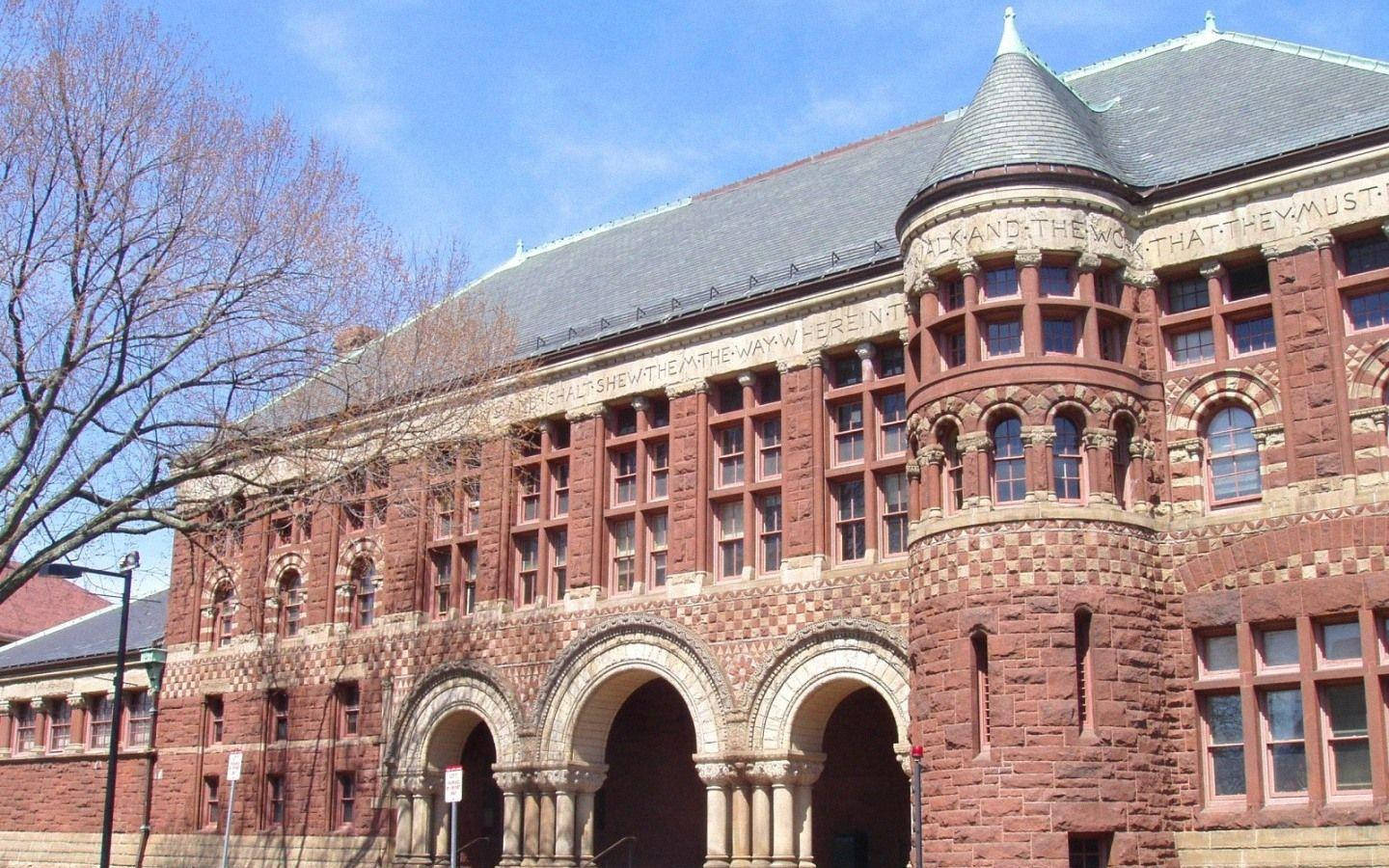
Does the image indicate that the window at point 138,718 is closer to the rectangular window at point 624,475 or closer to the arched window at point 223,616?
the arched window at point 223,616

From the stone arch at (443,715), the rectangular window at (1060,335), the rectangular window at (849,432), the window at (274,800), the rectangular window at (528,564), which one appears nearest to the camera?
the rectangular window at (1060,335)

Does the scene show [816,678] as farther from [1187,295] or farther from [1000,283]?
[1187,295]

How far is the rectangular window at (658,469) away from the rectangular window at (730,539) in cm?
148

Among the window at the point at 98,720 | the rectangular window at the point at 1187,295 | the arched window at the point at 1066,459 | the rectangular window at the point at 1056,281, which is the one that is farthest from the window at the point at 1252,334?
the window at the point at 98,720

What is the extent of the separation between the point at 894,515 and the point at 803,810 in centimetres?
519

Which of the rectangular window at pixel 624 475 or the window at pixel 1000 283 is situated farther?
the rectangular window at pixel 624 475

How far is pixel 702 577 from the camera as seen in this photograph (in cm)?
2841

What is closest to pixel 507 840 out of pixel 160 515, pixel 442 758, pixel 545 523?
pixel 442 758

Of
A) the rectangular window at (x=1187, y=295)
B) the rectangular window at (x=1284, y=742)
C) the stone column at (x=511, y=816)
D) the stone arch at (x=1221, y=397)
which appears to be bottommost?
the stone column at (x=511, y=816)

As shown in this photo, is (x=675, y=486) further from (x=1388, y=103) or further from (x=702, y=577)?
(x=1388, y=103)

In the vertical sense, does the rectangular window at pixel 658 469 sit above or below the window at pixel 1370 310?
below

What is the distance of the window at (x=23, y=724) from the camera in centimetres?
4391

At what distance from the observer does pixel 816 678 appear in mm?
26203

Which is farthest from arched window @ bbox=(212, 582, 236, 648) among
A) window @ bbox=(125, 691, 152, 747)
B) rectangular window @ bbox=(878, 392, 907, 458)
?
rectangular window @ bbox=(878, 392, 907, 458)
